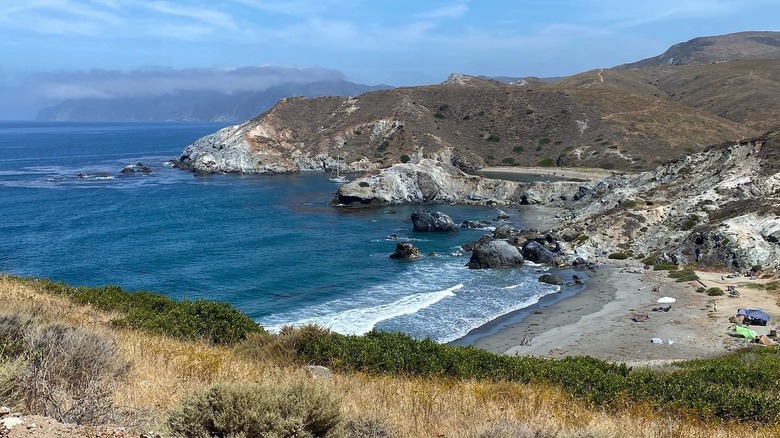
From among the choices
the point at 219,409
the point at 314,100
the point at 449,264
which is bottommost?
the point at 449,264

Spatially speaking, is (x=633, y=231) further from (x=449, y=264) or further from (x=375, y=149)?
(x=375, y=149)

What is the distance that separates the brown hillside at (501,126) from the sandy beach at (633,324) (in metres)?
72.8

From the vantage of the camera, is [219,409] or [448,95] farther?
[448,95]

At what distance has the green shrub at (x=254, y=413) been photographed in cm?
595

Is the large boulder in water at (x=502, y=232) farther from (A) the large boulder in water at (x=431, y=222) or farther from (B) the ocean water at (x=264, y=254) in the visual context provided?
(A) the large boulder in water at (x=431, y=222)

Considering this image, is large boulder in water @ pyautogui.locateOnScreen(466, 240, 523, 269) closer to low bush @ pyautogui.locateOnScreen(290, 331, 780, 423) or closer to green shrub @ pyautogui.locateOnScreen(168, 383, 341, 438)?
low bush @ pyautogui.locateOnScreen(290, 331, 780, 423)

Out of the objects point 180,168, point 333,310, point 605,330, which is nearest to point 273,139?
point 180,168

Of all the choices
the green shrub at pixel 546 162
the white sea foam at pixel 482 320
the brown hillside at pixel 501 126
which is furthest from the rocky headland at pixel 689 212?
the brown hillside at pixel 501 126

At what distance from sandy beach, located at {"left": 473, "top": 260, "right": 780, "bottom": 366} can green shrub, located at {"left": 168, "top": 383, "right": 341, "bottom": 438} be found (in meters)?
20.9

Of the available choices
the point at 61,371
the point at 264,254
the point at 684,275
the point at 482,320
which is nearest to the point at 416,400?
the point at 61,371

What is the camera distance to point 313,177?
11162 cm

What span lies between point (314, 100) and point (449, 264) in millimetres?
107578

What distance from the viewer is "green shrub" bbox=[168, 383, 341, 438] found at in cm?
595

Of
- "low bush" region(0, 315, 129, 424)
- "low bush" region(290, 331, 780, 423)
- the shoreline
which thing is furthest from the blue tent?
the shoreline
